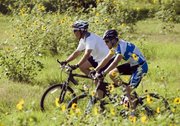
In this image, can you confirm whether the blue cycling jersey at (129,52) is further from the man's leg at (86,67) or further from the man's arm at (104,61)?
the man's leg at (86,67)

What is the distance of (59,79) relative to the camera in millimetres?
11703

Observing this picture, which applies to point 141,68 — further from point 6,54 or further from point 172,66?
point 172,66

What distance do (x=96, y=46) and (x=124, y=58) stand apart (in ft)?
2.54

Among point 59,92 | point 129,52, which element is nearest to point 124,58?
point 129,52

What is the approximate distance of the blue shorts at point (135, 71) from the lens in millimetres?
8049

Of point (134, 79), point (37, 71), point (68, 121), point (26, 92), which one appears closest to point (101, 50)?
point (134, 79)

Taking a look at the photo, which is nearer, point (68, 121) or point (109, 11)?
point (68, 121)

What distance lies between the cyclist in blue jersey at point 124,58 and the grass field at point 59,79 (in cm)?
41

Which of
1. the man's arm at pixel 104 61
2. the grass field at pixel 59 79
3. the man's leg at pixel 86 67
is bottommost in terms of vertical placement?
the grass field at pixel 59 79

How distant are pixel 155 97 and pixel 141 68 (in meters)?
0.48

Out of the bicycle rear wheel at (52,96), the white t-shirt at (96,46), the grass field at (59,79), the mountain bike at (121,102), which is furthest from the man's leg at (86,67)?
the grass field at (59,79)

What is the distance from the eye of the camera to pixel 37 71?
12336 mm

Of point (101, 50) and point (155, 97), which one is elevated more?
point (101, 50)

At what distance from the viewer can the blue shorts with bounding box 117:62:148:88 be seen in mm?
8049
